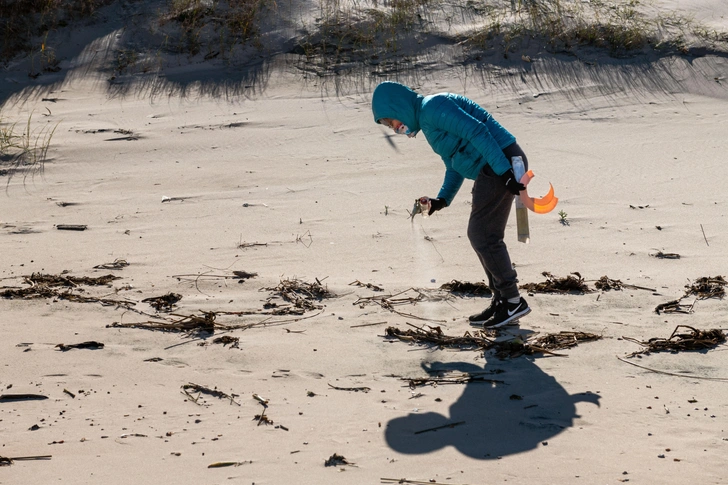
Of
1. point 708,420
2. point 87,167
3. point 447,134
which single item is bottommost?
point 708,420

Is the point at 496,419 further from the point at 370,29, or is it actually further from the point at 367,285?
the point at 370,29

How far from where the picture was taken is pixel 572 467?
3217 millimetres

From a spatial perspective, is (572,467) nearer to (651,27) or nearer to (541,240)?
(541,240)

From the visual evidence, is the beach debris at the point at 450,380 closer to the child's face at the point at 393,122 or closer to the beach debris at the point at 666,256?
the child's face at the point at 393,122

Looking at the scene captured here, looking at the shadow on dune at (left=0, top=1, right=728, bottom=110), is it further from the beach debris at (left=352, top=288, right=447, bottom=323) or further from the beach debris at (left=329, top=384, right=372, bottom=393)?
the beach debris at (left=329, top=384, right=372, bottom=393)

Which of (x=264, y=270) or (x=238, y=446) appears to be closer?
(x=238, y=446)

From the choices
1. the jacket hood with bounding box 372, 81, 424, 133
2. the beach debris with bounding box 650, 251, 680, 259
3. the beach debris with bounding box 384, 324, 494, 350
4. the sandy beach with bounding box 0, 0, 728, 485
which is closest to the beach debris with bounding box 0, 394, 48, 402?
the sandy beach with bounding box 0, 0, 728, 485

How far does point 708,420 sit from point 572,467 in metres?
0.81

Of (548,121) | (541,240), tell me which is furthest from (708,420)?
(548,121)

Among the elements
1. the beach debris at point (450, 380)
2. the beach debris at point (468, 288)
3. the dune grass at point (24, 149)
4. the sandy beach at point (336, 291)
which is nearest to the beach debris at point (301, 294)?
the sandy beach at point (336, 291)

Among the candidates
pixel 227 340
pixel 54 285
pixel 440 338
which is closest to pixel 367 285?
pixel 440 338

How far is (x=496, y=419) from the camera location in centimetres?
367

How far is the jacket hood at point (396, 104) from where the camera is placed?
4465mm

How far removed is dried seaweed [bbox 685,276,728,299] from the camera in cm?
522
